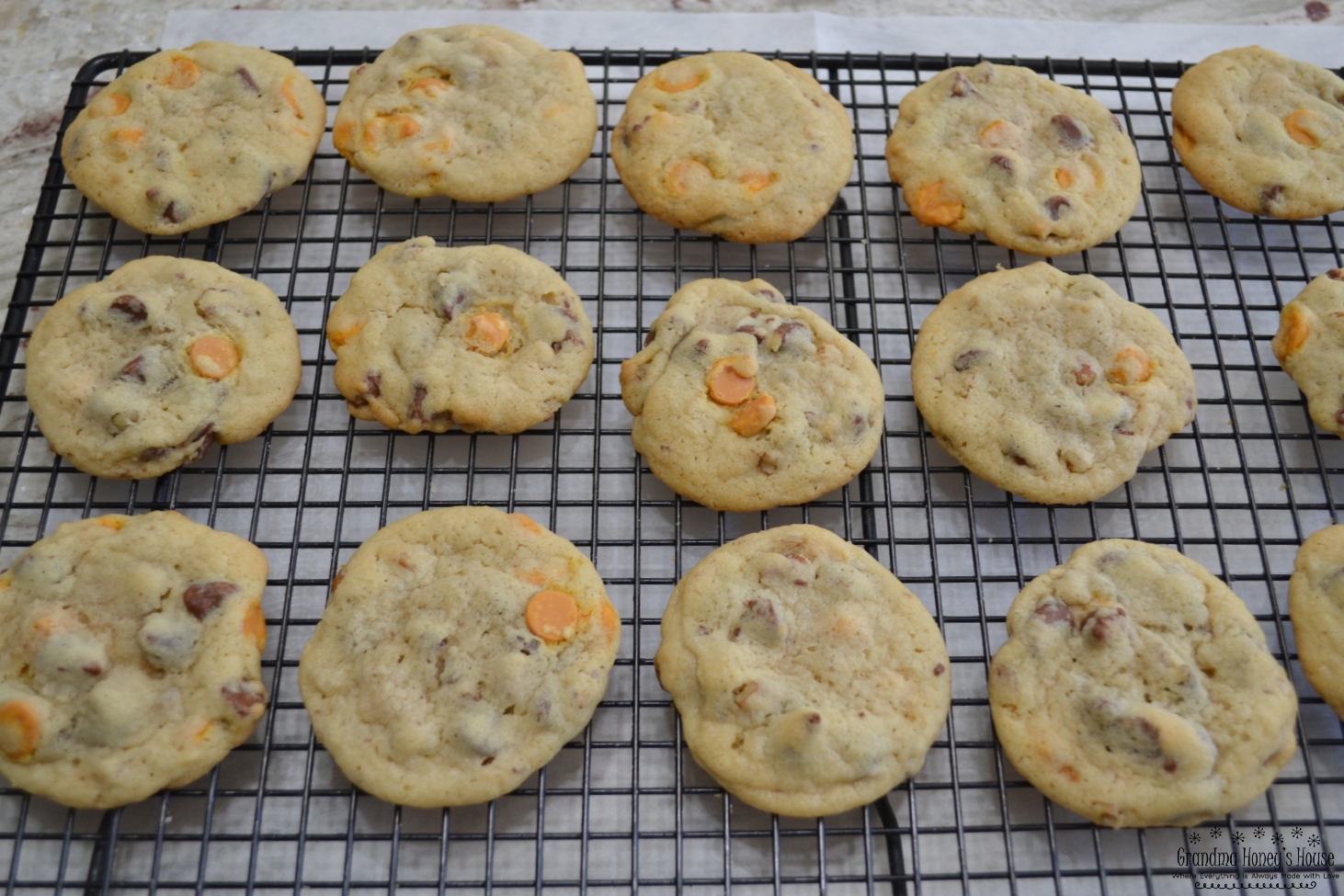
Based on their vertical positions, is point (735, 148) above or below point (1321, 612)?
above

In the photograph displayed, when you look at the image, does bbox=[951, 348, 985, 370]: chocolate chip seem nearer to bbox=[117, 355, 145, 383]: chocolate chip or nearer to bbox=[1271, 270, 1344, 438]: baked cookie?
bbox=[1271, 270, 1344, 438]: baked cookie

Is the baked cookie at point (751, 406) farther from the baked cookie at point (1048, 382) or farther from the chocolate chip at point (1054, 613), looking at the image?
the chocolate chip at point (1054, 613)

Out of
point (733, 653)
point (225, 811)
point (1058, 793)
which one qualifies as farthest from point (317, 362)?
point (1058, 793)

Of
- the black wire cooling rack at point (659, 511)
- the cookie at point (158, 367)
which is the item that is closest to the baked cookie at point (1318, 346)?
the black wire cooling rack at point (659, 511)

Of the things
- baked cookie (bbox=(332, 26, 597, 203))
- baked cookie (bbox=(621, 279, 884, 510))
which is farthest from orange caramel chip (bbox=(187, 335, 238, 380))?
baked cookie (bbox=(621, 279, 884, 510))

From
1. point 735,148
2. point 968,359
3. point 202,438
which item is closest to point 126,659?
point 202,438

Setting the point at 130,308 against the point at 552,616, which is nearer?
the point at 552,616

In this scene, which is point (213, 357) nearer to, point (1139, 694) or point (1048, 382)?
point (1048, 382)
